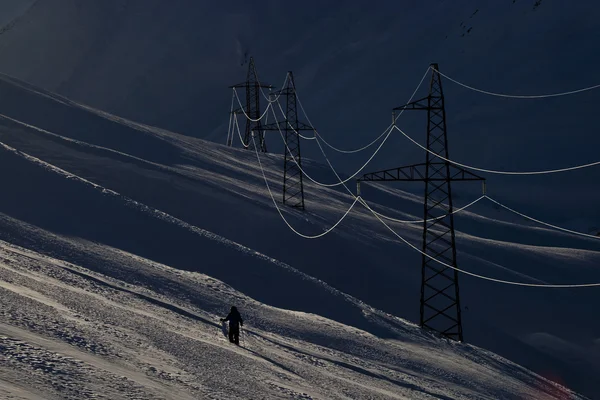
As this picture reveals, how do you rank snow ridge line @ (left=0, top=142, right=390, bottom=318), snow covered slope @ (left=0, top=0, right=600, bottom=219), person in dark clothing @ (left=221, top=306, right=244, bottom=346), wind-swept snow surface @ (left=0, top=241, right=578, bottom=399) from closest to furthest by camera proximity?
wind-swept snow surface @ (left=0, top=241, right=578, bottom=399), person in dark clothing @ (left=221, top=306, right=244, bottom=346), snow ridge line @ (left=0, top=142, right=390, bottom=318), snow covered slope @ (left=0, top=0, right=600, bottom=219)

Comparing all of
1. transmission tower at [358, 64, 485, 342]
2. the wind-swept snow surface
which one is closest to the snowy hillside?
the wind-swept snow surface

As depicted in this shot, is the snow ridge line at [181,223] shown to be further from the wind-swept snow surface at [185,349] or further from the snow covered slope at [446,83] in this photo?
the snow covered slope at [446,83]

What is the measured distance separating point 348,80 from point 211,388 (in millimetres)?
130490

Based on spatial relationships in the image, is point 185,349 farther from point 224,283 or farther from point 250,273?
point 250,273

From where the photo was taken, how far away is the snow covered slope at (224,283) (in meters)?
15.9

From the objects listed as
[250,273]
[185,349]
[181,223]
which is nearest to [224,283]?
[250,273]

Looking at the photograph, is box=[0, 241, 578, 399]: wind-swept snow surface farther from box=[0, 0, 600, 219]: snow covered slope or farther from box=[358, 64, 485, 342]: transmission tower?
box=[0, 0, 600, 219]: snow covered slope

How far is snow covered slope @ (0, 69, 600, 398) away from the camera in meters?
15.9

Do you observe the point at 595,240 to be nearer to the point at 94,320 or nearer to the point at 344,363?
the point at 344,363

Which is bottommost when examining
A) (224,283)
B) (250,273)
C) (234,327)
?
(234,327)

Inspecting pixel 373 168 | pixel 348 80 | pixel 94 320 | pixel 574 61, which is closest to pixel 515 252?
pixel 94 320

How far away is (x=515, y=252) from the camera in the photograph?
51.3 metres

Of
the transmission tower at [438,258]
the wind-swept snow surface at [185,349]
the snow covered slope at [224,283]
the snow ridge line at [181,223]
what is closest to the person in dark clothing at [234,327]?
the wind-swept snow surface at [185,349]

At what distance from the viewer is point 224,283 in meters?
30.4
